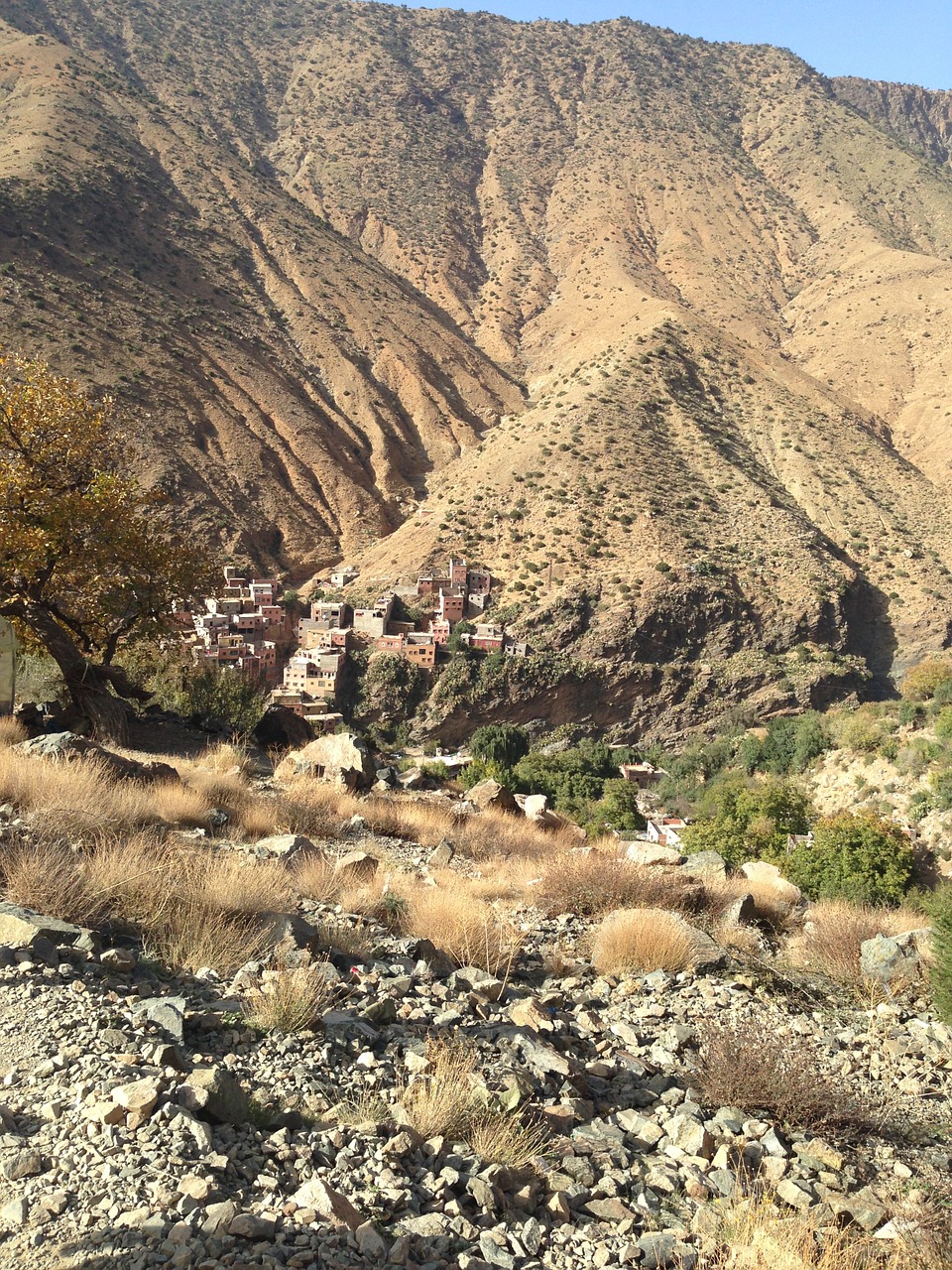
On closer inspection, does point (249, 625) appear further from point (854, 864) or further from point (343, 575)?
point (854, 864)

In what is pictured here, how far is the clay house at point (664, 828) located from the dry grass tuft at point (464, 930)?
19732mm

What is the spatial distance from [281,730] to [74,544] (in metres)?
6.54

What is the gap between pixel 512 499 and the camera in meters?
51.2

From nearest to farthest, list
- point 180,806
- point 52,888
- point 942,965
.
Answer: point 52,888, point 942,965, point 180,806

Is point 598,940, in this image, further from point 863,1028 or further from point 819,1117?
point 819,1117

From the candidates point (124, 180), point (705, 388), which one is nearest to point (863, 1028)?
point (705, 388)

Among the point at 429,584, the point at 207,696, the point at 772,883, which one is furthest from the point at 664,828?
the point at 429,584

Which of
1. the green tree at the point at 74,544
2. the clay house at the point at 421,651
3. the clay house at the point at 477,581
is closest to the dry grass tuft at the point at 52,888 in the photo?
the green tree at the point at 74,544

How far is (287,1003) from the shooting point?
416cm

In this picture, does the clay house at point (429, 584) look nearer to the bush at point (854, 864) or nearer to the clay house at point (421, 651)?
the clay house at point (421, 651)

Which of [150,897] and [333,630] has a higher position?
[150,897]

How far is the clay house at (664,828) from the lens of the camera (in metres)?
26.8

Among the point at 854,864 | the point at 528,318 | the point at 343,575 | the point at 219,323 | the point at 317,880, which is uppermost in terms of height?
the point at 528,318

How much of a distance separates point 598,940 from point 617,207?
10990 cm
